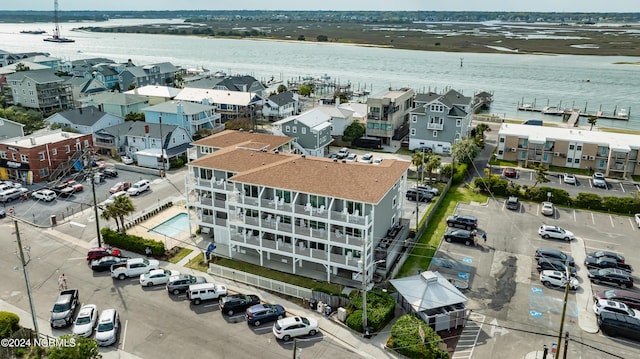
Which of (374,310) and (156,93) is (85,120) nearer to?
(156,93)

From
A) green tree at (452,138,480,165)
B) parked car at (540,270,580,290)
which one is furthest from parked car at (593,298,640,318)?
green tree at (452,138,480,165)

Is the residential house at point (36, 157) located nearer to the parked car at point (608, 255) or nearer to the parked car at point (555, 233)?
the parked car at point (555, 233)

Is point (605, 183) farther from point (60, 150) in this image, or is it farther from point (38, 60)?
point (38, 60)

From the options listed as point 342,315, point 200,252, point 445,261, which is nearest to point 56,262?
point 200,252

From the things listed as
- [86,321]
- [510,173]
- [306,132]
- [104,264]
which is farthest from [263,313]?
[510,173]

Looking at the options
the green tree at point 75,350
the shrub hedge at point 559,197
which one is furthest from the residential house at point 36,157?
the shrub hedge at point 559,197
